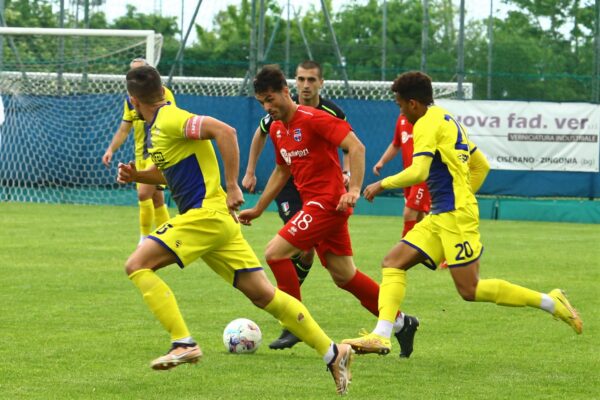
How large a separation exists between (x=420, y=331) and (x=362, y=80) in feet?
52.5

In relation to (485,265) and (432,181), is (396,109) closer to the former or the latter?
(485,265)

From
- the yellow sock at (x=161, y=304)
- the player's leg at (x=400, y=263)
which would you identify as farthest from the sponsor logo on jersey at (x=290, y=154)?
the yellow sock at (x=161, y=304)

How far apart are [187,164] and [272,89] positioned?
Result: 797mm

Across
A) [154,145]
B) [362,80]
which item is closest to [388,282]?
[154,145]

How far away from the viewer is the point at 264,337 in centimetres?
835

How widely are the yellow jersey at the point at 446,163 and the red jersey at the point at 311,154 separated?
594 millimetres

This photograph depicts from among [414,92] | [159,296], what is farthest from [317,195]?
[159,296]

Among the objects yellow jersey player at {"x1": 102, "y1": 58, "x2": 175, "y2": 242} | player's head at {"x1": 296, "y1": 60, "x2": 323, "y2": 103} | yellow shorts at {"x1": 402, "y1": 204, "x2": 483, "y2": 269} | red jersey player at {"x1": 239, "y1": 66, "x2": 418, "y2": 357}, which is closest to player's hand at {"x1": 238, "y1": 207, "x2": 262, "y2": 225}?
red jersey player at {"x1": 239, "y1": 66, "x2": 418, "y2": 357}

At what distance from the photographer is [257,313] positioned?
9477mm

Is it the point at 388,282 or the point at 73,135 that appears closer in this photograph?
the point at 388,282

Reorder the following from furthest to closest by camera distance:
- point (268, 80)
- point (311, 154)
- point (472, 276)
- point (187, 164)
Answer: point (311, 154)
point (472, 276)
point (268, 80)
point (187, 164)

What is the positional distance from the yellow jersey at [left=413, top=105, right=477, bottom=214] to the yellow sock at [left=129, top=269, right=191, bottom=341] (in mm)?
1861

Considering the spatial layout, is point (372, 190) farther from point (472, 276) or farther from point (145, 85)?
point (145, 85)

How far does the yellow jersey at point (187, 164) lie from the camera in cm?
685
